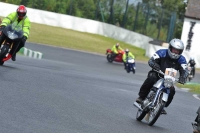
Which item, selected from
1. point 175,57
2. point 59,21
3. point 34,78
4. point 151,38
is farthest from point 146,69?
point 175,57

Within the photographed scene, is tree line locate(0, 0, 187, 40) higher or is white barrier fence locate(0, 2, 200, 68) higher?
tree line locate(0, 0, 187, 40)

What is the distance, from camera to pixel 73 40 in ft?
180

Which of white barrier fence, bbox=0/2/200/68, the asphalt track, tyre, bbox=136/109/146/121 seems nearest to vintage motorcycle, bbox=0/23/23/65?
the asphalt track

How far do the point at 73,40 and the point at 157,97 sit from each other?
42.8m

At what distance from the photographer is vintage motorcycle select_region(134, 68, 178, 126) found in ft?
39.9

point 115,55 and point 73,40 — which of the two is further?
point 73,40

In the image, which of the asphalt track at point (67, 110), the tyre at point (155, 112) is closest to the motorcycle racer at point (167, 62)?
the tyre at point (155, 112)

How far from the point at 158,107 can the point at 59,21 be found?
2000 inches

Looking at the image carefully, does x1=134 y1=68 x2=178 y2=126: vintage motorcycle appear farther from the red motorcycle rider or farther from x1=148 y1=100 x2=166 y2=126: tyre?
the red motorcycle rider

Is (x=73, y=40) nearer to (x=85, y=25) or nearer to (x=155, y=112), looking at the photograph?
(x=85, y=25)

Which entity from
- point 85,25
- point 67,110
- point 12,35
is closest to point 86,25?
point 85,25

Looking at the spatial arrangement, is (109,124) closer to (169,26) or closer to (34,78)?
(34,78)

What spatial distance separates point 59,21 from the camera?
6250 centimetres

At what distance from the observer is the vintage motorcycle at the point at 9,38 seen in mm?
18297
